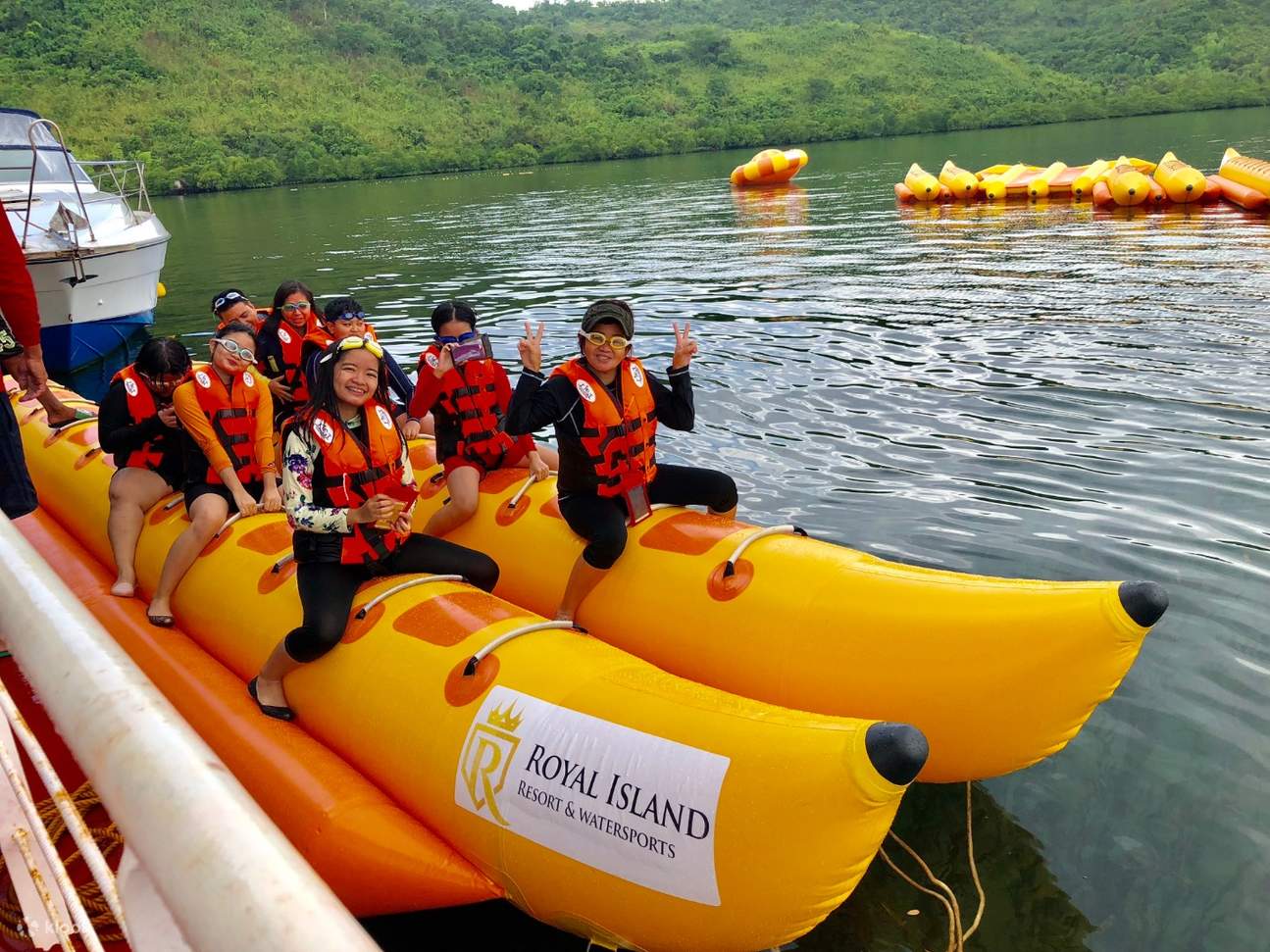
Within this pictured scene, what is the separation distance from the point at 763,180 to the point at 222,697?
26.3m

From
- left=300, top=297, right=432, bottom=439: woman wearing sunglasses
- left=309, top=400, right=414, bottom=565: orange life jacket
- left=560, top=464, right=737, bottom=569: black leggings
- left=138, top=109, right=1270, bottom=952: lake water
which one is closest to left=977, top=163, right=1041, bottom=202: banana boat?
left=138, top=109, right=1270, bottom=952: lake water

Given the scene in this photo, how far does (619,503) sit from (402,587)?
1077 millimetres

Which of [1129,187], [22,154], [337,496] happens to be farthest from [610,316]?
[1129,187]

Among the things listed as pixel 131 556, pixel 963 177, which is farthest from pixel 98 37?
pixel 131 556

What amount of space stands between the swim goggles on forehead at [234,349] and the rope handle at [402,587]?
182cm

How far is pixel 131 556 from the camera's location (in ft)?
16.1

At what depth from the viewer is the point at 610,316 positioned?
4.15 m

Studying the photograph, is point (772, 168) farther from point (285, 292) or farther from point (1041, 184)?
point (285, 292)

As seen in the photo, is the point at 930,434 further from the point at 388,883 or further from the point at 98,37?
the point at 98,37

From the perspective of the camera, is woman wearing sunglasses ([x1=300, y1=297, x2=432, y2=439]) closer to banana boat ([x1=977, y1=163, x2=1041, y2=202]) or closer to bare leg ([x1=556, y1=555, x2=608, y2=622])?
bare leg ([x1=556, y1=555, x2=608, y2=622])

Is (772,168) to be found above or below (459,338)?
below

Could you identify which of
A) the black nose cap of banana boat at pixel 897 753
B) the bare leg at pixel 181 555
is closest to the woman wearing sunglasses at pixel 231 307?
the bare leg at pixel 181 555

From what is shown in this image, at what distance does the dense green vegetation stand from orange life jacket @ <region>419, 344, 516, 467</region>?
149 ft

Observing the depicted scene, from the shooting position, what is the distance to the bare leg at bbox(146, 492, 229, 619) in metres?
4.49
